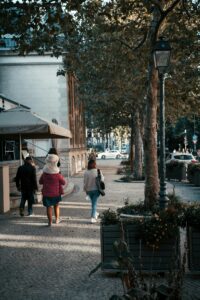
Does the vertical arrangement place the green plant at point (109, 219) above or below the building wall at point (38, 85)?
below

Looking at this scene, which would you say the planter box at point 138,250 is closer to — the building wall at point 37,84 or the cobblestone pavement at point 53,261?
the cobblestone pavement at point 53,261

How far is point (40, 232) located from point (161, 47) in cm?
472

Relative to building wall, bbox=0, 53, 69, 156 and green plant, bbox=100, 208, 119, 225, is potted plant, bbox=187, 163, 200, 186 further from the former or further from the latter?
green plant, bbox=100, 208, 119, 225

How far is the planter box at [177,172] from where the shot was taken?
2981 centimetres

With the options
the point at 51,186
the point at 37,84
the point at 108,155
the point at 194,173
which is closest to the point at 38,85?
the point at 37,84

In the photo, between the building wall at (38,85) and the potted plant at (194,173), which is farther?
the building wall at (38,85)

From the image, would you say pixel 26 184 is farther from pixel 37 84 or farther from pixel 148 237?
pixel 37 84

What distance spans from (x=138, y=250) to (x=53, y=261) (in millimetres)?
1748

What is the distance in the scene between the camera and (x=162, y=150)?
9938 mm

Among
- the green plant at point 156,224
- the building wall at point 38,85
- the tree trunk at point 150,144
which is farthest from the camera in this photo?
the building wall at point 38,85

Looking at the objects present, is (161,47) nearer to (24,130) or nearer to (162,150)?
(162,150)

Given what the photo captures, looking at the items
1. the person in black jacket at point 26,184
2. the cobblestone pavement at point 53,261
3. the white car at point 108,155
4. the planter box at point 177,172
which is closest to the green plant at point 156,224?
the cobblestone pavement at point 53,261

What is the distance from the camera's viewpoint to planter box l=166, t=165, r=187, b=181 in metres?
29.8

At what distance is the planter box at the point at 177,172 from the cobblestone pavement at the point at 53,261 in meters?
16.1
